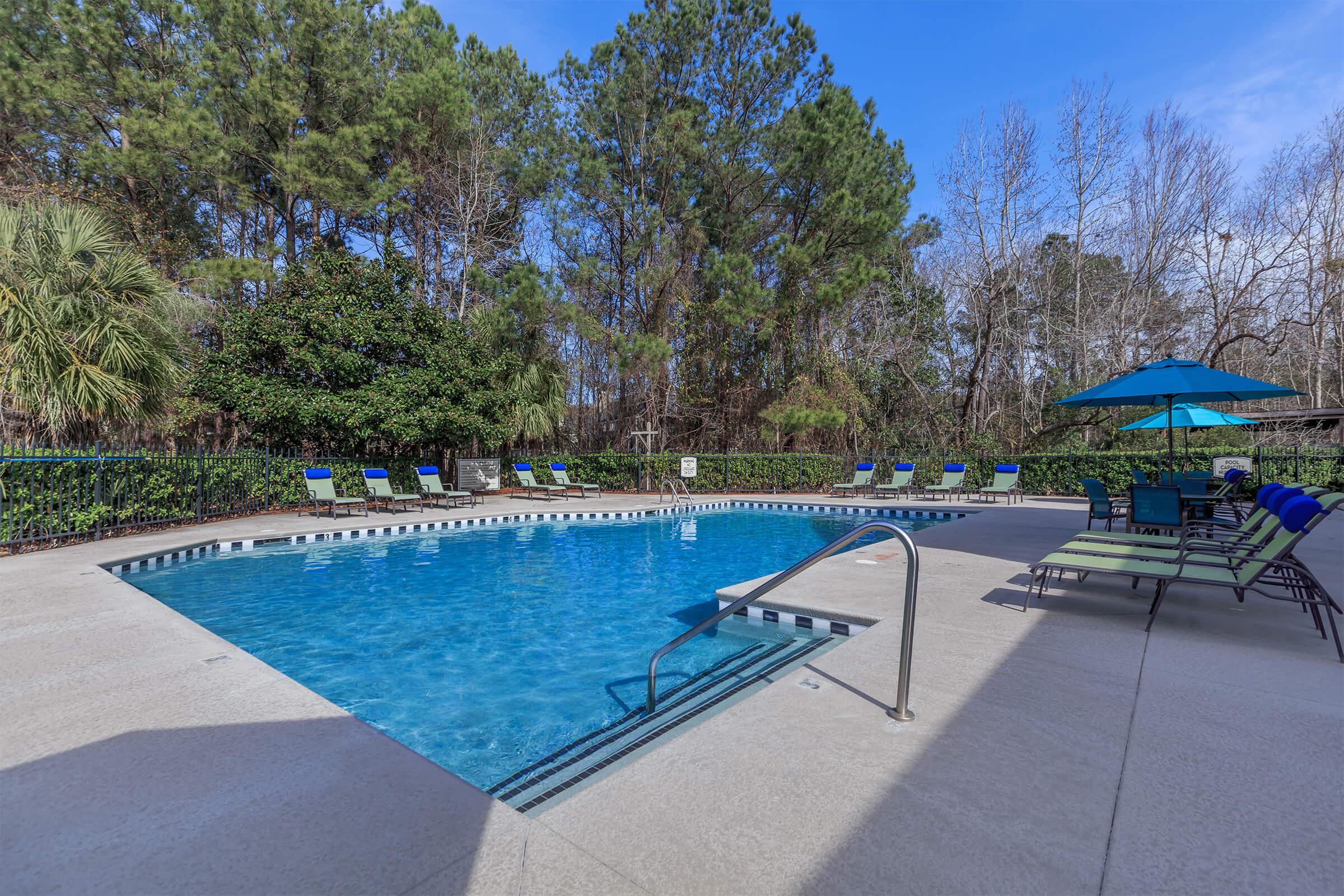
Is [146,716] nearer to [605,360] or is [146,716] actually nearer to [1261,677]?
[1261,677]

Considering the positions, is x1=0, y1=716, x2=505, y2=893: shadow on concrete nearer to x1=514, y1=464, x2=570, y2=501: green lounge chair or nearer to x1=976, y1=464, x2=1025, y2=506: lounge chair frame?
x1=514, y1=464, x2=570, y2=501: green lounge chair

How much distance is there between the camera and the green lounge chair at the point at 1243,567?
129 inches

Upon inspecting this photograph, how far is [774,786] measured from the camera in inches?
77.7

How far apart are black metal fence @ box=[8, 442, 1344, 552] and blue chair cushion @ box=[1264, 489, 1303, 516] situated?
362 inches

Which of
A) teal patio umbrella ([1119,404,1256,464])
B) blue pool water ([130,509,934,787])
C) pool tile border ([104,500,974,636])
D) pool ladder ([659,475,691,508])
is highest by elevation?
teal patio umbrella ([1119,404,1256,464])

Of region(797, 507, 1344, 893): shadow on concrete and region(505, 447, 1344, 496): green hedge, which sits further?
region(505, 447, 1344, 496): green hedge

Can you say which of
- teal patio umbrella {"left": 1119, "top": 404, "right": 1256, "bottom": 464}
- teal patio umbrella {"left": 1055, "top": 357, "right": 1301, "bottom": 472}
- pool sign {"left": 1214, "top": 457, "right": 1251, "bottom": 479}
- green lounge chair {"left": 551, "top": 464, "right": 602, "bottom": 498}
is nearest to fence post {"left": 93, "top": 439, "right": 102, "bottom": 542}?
green lounge chair {"left": 551, "top": 464, "right": 602, "bottom": 498}

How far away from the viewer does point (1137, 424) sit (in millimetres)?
9531

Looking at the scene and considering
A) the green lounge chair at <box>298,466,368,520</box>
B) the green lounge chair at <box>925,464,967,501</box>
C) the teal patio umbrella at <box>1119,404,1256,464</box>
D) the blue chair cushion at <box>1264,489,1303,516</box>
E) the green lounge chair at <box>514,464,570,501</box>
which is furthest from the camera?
the green lounge chair at <box>514,464,570,501</box>

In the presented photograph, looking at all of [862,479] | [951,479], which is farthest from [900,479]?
[951,479]

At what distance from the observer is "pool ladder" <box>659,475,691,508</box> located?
13250mm

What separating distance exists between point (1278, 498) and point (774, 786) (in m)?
4.61

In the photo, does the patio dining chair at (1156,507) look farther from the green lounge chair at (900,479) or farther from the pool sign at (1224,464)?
the green lounge chair at (900,479)

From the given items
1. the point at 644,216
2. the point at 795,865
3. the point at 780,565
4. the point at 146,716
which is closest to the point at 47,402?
the point at 146,716
